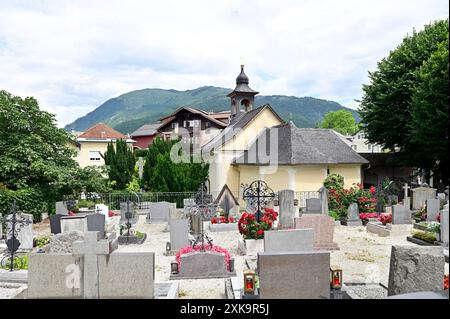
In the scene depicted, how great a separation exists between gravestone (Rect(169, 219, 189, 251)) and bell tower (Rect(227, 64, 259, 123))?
74.0ft

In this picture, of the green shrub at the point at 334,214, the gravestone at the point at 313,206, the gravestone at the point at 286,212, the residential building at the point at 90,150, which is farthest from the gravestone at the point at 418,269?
the residential building at the point at 90,150

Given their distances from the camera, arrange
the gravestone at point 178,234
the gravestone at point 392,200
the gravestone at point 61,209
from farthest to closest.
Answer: the gravestone at point 392,200
the gravestone at point 61,209
the gravestone at point 178,234

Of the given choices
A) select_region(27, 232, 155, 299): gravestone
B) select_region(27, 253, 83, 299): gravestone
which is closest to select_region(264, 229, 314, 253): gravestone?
select_region(27, 232, 155, 299): gravestone

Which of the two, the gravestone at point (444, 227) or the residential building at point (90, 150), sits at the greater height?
the residential building at point (90, 150)

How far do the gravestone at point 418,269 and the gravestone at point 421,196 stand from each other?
1612 cm

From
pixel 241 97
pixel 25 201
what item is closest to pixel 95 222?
pixel 25 201

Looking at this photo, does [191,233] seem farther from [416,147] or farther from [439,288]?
[416,147]

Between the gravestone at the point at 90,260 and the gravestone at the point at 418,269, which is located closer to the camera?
the gravestone at the point at 418,269

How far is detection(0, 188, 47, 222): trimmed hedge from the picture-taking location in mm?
19047

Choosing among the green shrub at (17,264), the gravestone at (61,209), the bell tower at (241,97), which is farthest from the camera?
the bell tower at (241,97)

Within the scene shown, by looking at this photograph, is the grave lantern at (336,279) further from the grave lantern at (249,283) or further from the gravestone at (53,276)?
the gravestone at (53,276)

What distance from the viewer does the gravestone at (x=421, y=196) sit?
21.6 m
